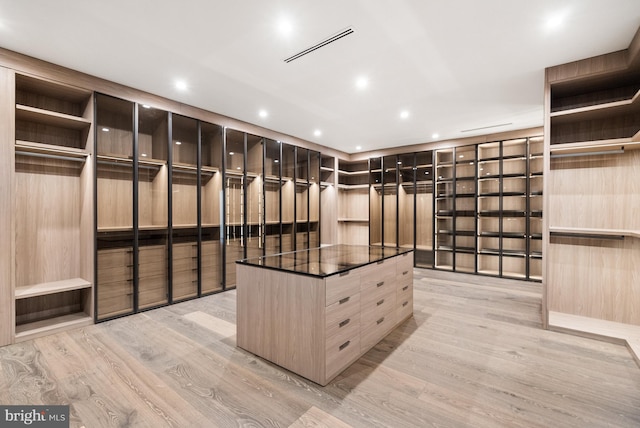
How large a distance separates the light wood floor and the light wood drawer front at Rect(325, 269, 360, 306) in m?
0.61

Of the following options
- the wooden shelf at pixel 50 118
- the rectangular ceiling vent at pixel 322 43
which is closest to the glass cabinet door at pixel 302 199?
the rectangular ceiling vent at pixel 322 43

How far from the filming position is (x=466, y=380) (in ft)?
7.18

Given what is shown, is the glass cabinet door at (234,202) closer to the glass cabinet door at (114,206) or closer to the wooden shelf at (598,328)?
the glass cabinet door at (114,206)

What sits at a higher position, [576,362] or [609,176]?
[609,176]

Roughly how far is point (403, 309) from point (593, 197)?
2.45m

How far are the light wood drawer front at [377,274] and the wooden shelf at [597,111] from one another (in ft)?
7.79

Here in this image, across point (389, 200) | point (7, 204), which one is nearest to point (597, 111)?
point (389, 200)

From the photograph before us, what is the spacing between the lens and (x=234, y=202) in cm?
485

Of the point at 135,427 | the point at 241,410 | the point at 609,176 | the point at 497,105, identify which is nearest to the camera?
the point at 135,427

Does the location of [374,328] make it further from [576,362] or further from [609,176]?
[609,176]

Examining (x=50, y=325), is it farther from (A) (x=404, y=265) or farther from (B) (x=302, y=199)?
(B) (x=302, y=199)

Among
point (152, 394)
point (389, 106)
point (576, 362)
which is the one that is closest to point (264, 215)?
point (389, 106)

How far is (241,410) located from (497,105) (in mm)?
4815

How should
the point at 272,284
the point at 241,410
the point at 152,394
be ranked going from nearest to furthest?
1. the point at 241,410
2. the point at 152,394
3. the point at 272,284
